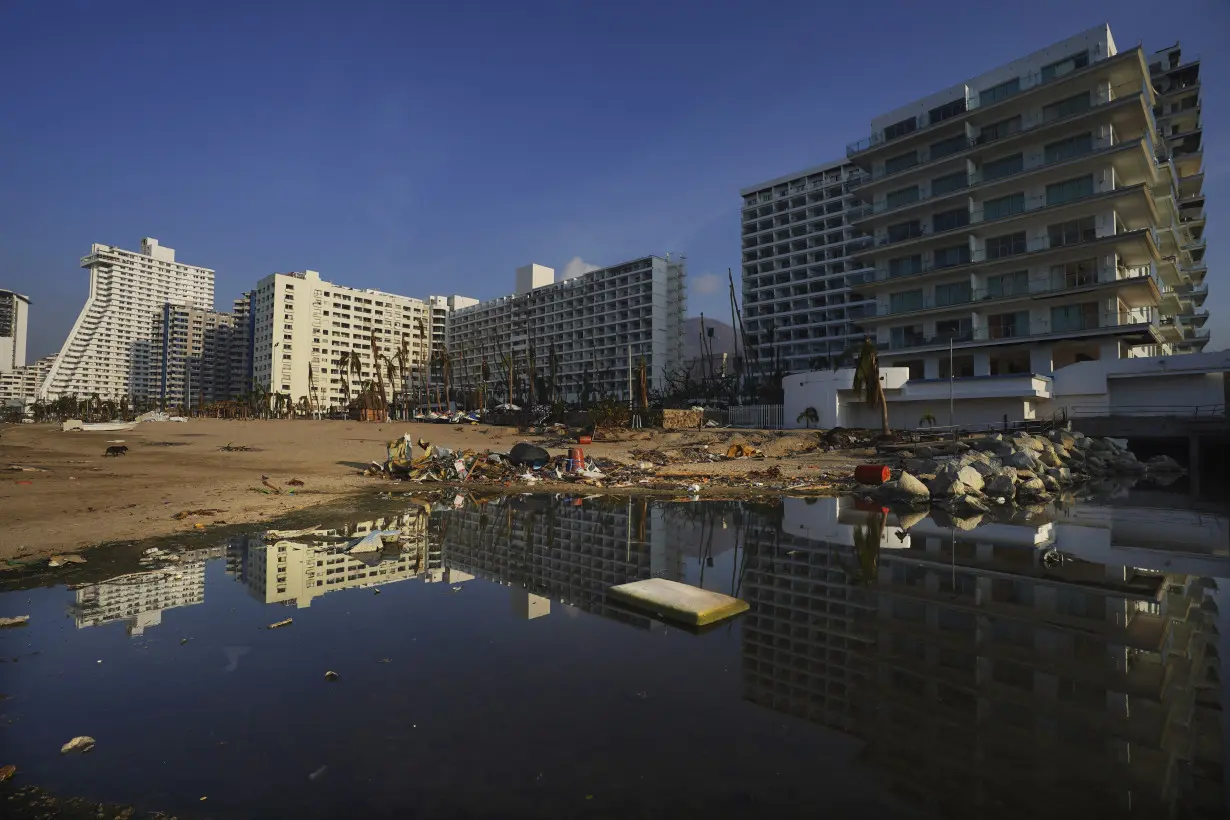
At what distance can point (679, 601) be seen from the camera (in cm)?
603

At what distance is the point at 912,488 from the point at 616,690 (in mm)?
13329

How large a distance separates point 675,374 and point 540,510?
86.8m

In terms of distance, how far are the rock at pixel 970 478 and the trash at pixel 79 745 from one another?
16.7 meters

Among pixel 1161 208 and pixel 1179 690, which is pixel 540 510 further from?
pixel 1161 208

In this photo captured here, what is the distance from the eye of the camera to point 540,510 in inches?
524

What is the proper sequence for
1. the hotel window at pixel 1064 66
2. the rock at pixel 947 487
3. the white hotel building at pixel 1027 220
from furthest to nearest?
the hotel window at pixel 1064 66 → the white hotel building at pixel 1027 220 → the rock at pixel 947 487

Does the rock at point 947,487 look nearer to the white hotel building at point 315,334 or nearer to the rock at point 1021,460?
the rock at point 1021,460

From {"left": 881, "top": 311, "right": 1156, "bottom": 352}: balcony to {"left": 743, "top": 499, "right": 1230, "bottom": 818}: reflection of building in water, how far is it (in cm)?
3622

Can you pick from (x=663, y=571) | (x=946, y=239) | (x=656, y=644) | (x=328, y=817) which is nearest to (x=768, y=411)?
(x=946, y=239)

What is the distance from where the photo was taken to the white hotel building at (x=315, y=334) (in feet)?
389

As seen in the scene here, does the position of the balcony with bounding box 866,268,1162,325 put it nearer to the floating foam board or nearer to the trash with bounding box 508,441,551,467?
the trash with bounding box 508,441,551,467

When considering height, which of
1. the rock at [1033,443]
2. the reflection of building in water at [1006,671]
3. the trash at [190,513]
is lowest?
the reflection of building in water at [1006,671]

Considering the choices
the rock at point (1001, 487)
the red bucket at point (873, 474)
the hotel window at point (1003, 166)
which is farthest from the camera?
the hotel window at point (1003, 166)

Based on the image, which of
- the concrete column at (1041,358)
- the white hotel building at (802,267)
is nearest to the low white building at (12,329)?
the white hotel building at (802,267)
